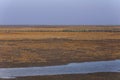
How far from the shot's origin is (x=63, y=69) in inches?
59.6

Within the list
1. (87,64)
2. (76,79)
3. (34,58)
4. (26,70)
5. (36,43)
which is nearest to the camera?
(76,79)

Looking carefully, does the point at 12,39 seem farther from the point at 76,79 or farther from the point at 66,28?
the point at 76,79

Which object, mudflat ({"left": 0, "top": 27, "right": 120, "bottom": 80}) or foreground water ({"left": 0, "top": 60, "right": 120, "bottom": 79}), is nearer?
foreground water ({"left": 0, "top": 60, "right": 120, "bottom": 79})

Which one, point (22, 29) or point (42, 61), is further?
point (22, 29)

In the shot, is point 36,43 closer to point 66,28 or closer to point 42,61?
point 42,61

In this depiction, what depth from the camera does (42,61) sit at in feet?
5.54

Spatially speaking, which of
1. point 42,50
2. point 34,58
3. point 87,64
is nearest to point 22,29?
point 42,50

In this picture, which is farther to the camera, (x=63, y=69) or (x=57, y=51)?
(x=57, y=51)

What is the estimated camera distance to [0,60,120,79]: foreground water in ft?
4.62

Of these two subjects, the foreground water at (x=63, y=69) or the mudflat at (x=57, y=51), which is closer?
the foreground water at (x=63, y=69)

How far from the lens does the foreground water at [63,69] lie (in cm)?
141

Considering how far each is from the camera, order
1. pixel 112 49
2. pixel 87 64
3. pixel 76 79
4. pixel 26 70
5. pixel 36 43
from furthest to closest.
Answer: pixel 36 43 < pixel 112 49 < pixel 87 64 < pixel 26 70 < pixel 76 79

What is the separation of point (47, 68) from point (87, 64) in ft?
0.77

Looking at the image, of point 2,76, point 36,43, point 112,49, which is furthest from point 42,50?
point 2,76
